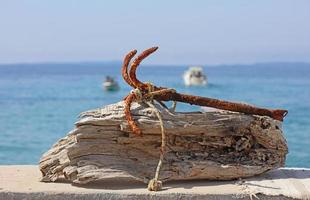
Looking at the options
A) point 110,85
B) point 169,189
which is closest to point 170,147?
point 169,189

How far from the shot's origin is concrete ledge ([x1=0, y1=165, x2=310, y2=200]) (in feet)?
12.2

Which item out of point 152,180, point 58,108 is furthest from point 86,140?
point 58,108

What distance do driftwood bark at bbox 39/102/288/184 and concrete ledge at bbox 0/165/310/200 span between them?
0.06 m

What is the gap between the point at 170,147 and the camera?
4020 mm

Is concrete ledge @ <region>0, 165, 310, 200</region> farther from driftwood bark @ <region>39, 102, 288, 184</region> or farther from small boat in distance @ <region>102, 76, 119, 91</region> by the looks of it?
small boat in distance @ <region>102, 76, 119, 91</region>

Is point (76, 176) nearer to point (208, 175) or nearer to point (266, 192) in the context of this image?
point (208, 175)

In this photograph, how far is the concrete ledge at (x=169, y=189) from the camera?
371 cm

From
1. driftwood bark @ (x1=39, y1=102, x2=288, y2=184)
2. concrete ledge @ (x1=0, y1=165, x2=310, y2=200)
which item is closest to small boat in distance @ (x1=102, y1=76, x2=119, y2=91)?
driftwood bark @ (x1=39, y1=102, x2=288, y2=184)

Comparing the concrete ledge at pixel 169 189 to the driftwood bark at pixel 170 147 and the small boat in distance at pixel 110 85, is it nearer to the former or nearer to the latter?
the driftwood bark at pixel 170 147

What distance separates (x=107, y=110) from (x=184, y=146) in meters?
0.52

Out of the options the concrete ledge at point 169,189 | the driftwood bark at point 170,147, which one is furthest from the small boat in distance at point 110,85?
the concrete ledge at point 169,189

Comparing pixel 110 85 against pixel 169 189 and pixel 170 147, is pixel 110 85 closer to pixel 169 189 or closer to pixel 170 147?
pixel 170 147

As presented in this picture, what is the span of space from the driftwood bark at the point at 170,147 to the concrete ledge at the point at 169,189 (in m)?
0.06

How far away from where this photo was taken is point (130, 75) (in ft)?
13.5
